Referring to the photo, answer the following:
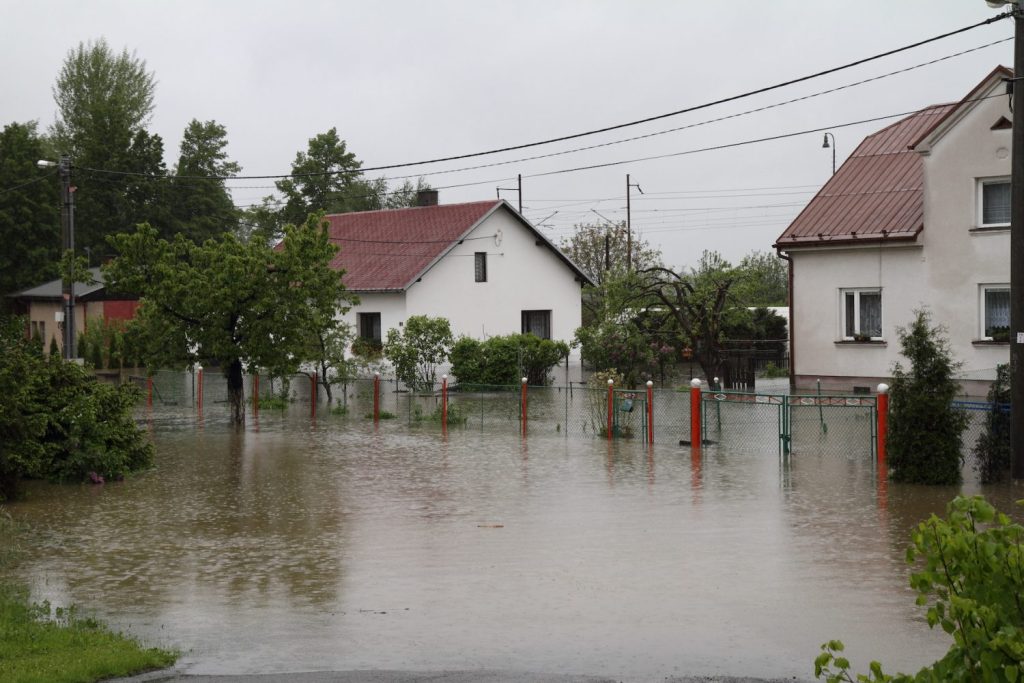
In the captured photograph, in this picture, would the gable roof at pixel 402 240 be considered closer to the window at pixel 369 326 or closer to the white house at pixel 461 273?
the white house at pixel 461 273

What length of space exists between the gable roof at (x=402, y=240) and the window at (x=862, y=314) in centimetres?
1559

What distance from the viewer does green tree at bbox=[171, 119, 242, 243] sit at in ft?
241

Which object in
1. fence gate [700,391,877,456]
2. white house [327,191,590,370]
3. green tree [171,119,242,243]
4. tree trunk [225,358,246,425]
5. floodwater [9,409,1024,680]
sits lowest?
floodwater [9,409,1024,680]

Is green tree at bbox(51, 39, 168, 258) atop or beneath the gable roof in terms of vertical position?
atop

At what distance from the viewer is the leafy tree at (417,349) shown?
112ft

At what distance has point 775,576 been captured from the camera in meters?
11.3

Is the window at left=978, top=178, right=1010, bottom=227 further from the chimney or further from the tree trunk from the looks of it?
the chimney

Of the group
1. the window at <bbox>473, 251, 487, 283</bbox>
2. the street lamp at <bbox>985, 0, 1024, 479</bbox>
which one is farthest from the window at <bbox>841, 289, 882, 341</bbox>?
the window at <bbox>473, 251, 487, 283</bbox>

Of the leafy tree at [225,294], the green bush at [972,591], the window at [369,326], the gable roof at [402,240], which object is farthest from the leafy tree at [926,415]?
the window at [369,326]

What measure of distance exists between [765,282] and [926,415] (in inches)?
2703

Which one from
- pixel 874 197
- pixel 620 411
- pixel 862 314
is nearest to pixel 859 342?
pixel 862 314

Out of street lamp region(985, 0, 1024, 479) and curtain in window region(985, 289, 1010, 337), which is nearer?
street lamp region(985, 0, 1024, 479)

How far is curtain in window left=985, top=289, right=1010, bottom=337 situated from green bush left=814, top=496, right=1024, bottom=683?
80.8ft

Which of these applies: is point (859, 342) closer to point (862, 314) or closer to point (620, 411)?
point (862, 314)
